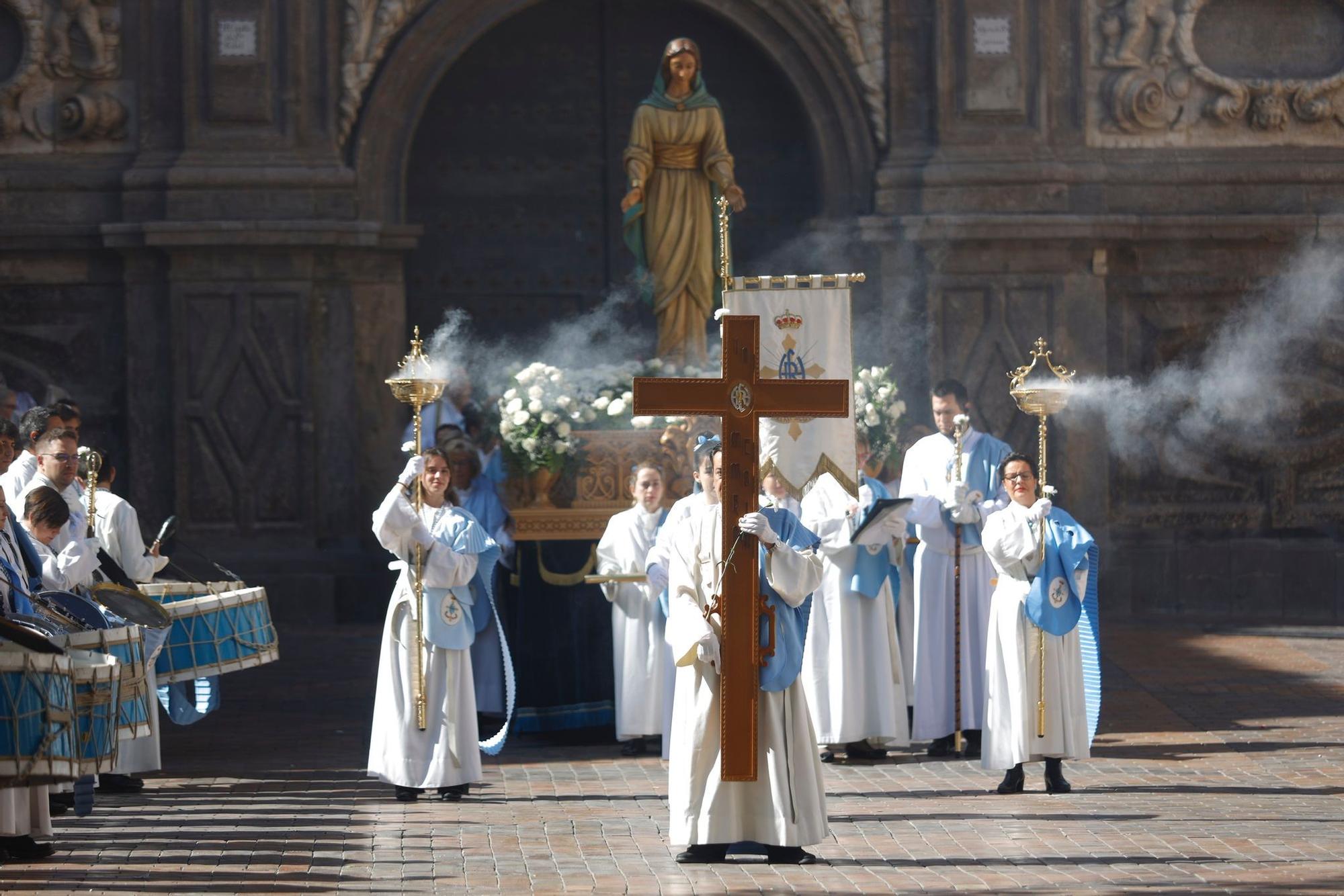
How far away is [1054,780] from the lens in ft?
34.0

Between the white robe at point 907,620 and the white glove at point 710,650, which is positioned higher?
the white glove at point 710,650

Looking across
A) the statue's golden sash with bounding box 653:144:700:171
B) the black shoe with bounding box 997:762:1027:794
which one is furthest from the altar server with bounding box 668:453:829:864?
the statue's golden sash with bounding box 653:144:700:171

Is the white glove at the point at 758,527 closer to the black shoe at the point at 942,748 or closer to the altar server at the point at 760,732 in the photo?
the altar server at the point at 760,732

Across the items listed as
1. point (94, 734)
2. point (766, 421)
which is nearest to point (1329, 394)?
point (766, 421)

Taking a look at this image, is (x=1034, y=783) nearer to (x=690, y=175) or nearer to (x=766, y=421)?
(x=766, y=421)

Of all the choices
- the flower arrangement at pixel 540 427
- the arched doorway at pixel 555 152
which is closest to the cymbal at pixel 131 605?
the flower arrangement at pixel 540 427

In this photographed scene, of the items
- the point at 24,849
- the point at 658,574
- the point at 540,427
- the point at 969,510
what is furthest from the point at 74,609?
the point at 969,510

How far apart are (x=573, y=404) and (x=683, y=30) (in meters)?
5.83

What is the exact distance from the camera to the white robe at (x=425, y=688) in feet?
33.4

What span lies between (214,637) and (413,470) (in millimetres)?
1195

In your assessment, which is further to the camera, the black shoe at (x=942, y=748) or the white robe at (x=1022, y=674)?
the black shoe at (x=942, y=748)

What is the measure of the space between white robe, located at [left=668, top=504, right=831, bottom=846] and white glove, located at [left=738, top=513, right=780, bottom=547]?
16 centimetres

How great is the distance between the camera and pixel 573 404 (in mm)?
12430

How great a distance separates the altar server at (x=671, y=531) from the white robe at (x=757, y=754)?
46 centimetres
